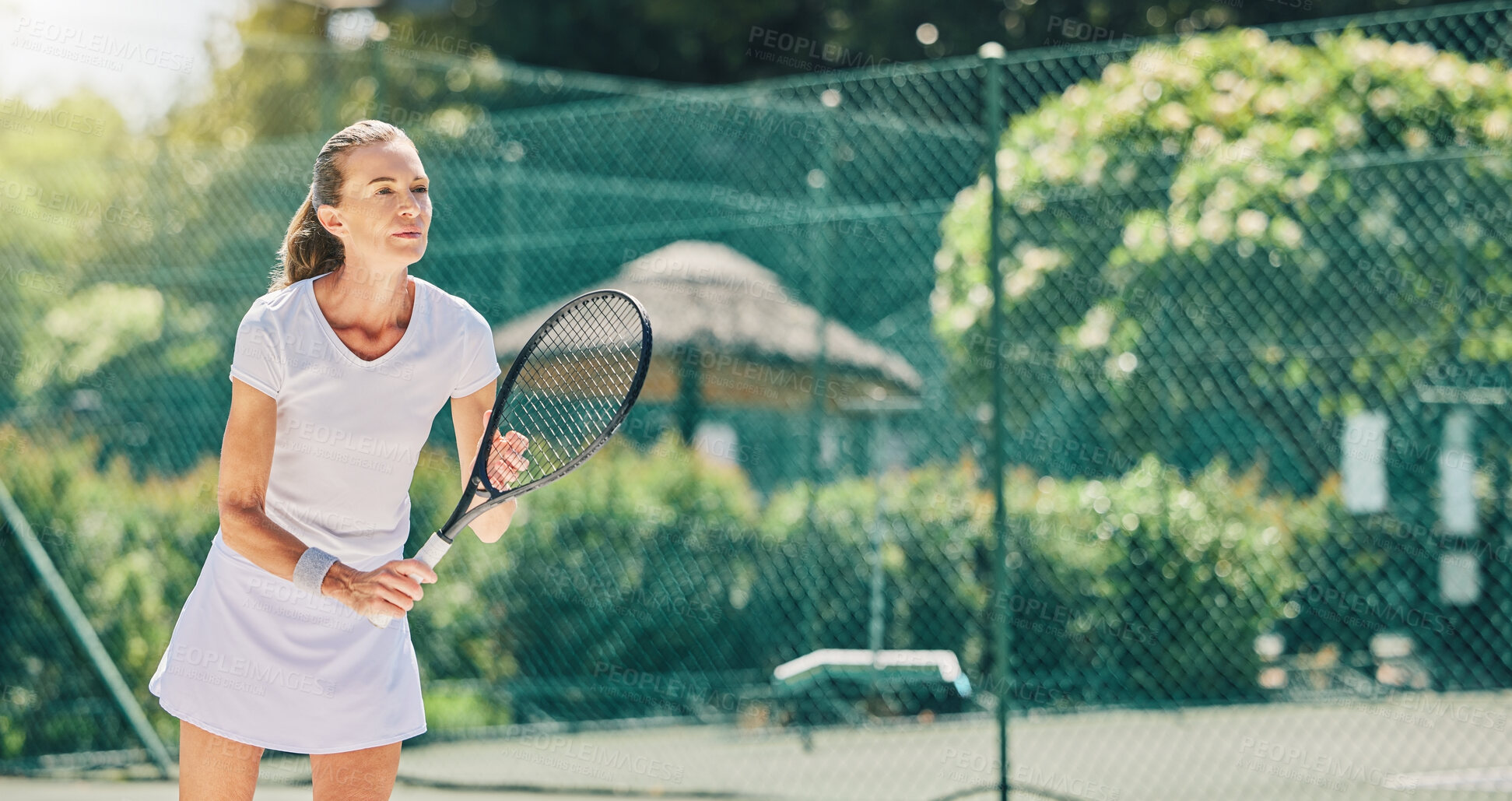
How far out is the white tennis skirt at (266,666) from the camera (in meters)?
2.18

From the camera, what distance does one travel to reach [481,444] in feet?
8.06

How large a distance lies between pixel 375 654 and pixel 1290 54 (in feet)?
21.0

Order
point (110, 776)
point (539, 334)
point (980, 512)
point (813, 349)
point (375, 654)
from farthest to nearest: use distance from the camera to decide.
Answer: point (813, 349)
point (980, 512)
point (110, 776)
point (539, 334)
point (375, 654)

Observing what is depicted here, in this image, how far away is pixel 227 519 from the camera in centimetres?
212

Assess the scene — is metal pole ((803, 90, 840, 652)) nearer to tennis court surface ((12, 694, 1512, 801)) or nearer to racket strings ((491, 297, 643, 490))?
tennis court surface ((12, 694, 1512, 801))

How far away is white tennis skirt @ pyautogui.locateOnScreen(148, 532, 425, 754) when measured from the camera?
2.18 metres

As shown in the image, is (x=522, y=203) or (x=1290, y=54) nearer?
(x=1290, y=54)

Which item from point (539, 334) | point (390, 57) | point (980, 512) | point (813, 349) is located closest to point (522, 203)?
point (813, 349)

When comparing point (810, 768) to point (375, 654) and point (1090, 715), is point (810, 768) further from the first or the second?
point (375, 654)

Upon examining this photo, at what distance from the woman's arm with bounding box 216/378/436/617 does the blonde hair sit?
12.0 inches

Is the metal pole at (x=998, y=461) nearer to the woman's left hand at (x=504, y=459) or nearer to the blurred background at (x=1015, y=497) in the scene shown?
the blurred background at (x=1015, y=497)

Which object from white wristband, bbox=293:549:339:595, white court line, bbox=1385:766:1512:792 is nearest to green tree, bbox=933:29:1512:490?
white court line, bbox=1385:766:1512:792

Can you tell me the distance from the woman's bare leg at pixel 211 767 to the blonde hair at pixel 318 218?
76 cm

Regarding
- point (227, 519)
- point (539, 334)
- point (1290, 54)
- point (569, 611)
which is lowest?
point (569, 611)
